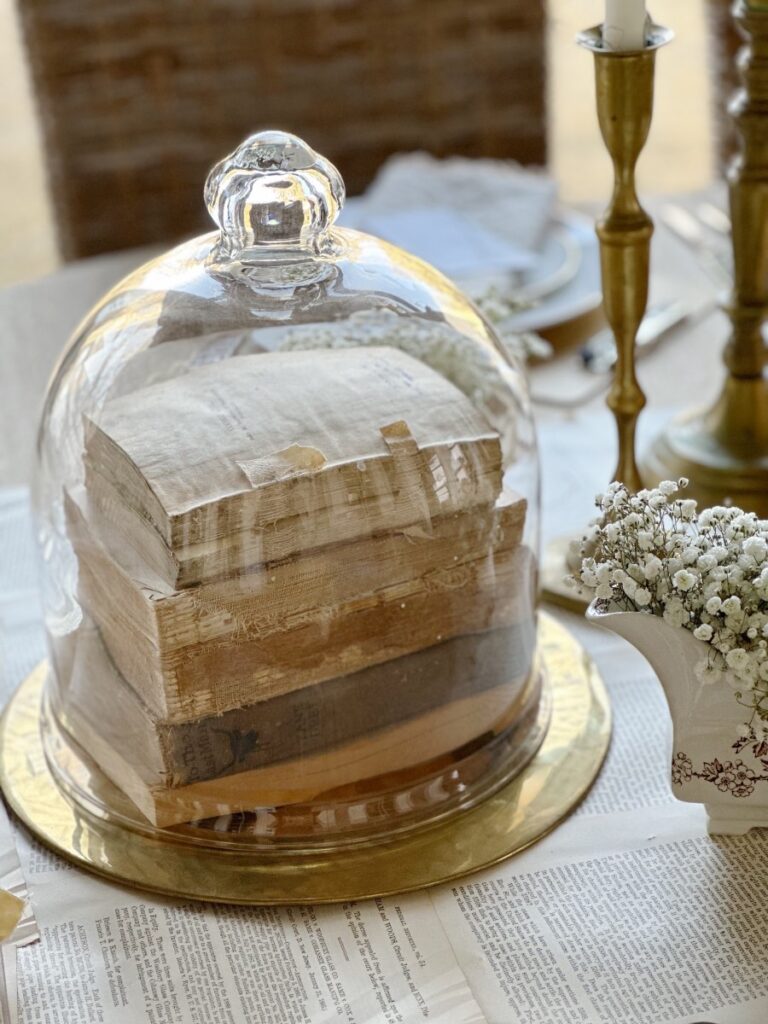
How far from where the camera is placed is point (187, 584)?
2.60 feet

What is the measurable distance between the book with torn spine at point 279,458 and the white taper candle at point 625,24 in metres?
0.26

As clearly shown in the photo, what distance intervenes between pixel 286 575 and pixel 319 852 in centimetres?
17

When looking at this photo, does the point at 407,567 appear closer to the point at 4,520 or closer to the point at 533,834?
the point at 533,834

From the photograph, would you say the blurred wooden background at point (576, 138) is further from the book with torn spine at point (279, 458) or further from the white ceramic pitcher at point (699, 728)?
the white ceramic pitcher at point (699, 728)

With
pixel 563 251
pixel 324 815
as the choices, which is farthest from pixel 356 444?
pixel 563 251

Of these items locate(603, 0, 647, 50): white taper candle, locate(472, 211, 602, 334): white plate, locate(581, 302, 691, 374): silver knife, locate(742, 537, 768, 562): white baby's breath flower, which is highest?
locate(603, 0, 647, 50): white taper candle

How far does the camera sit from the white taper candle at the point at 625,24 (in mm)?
915

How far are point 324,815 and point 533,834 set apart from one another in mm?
130

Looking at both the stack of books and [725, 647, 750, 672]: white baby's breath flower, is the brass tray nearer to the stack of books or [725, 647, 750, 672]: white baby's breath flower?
the stack of books

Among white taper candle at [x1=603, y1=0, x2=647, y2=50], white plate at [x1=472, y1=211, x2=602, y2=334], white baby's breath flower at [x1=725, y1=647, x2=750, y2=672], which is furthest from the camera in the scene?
white plate at [x1=472, y1=211, x2=602, y2=334]

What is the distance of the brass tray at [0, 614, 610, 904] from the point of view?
0.82m

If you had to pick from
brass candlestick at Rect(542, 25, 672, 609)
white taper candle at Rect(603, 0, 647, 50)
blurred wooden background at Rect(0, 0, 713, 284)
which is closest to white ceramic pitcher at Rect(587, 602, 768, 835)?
brass candlestick at Rect(542, 25, 672, 609)

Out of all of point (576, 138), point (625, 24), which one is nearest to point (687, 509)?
point (625, 24)

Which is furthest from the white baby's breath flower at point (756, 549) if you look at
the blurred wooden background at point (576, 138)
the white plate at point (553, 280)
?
the blurred wooden background at point (576, 138)
